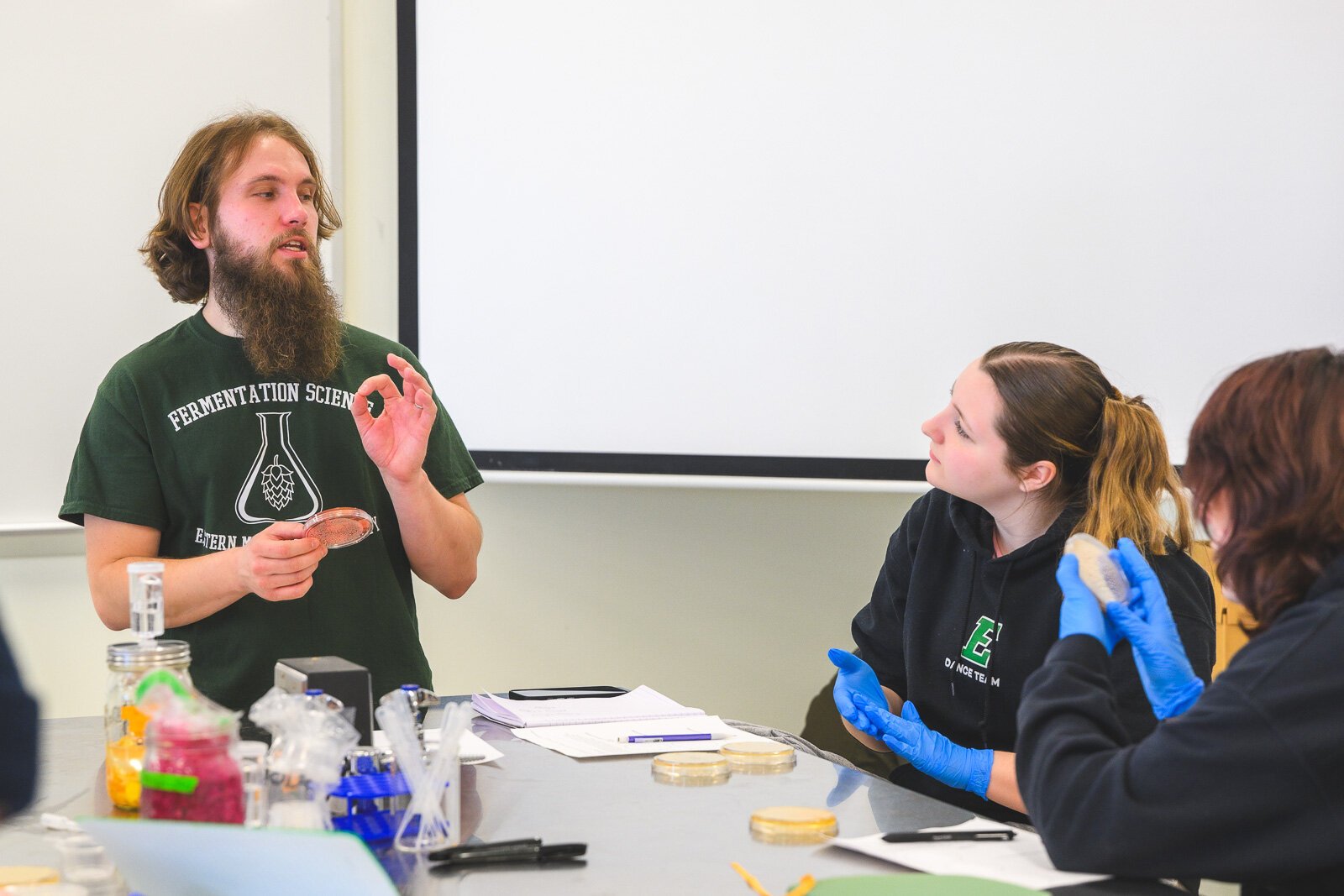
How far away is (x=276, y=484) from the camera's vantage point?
1.96 meters

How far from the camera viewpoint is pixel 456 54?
9.81 ft

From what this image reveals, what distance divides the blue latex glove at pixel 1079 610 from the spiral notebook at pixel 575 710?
61cm

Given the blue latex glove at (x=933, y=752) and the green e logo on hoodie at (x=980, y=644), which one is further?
the green e logo on hoodie at (x=980, y=644)

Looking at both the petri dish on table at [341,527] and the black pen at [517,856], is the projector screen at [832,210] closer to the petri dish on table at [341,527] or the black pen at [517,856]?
the petri dish on table at [341,527]

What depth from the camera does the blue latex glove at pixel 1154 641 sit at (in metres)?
1.34

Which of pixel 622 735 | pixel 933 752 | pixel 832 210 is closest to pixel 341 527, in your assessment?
pixel 622 735

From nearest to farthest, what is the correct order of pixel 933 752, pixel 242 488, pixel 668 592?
pixel 933 752 → pixel 242 488 → pixel 668 592

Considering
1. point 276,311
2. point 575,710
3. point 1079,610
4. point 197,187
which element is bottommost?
point 575,710

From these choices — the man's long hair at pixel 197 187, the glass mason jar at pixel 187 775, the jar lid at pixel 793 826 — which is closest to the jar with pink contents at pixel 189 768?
the glass mason jar at pixel 187 775

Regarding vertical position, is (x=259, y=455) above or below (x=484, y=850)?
above

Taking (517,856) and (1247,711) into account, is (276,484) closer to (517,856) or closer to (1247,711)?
(517,856)

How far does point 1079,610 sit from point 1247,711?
9.9 inches

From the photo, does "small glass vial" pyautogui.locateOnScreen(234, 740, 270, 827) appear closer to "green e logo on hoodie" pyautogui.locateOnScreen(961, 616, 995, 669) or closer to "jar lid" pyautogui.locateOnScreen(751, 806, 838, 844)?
"jar lid" pyautogui.locateOnScreen(751, 806, 838, 844)

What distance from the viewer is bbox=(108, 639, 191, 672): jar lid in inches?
47.9
